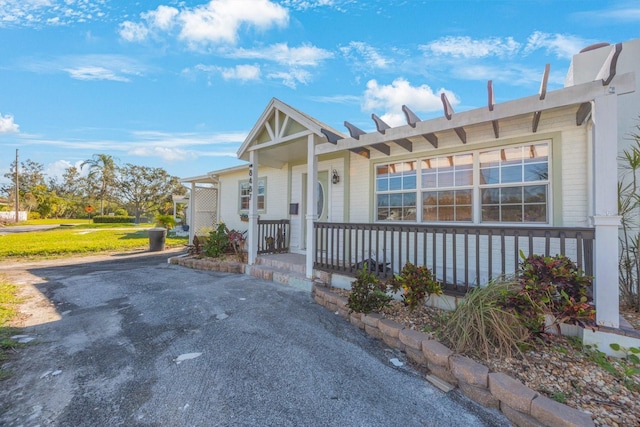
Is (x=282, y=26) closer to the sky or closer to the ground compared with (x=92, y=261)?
closer to the sky

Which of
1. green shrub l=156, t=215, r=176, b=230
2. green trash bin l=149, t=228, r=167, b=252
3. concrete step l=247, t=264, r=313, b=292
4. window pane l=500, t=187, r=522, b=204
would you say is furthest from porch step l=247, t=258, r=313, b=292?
green shrub l=156, t=215, r=176, b=230

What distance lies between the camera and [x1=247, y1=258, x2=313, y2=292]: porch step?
18.0ft

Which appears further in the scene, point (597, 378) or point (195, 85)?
point (195, 85)

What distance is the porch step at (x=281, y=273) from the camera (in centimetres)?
550

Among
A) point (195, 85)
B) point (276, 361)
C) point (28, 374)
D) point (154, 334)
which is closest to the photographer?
point (28, 374)

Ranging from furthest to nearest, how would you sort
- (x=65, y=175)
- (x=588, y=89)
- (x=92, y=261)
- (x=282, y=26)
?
(x=65, y=175) < (x=92, y=261) < (x=282, y=26) < (x=588, y=89)

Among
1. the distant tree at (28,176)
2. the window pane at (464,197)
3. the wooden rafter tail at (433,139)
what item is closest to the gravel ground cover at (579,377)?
the window pane at (464,197)

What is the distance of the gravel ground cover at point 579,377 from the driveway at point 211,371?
52 cm

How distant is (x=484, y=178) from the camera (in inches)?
186

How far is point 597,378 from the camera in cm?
230

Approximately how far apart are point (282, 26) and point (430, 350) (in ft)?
28.9

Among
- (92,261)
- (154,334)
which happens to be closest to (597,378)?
(154,334)

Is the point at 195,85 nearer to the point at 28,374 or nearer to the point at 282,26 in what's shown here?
the point at 282,26

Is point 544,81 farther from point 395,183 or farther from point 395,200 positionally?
point 395,200
